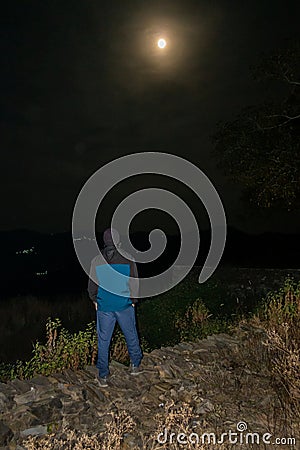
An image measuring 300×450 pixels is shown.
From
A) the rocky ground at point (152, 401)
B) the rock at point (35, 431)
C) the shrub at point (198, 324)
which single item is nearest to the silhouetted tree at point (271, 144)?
the shrub at point (198, 324)

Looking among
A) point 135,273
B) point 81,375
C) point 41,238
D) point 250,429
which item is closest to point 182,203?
point 135,273

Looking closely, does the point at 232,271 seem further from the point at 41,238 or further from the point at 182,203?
the point at 41,238

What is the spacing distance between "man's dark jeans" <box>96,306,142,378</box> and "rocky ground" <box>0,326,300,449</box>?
0.74 ft

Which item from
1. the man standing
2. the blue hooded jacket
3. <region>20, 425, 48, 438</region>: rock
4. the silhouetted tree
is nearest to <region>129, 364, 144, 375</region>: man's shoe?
the man standing

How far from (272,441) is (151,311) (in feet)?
32.2

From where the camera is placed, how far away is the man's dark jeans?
231 inches

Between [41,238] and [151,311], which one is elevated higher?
[41,238]

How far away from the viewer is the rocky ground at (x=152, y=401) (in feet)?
15.6

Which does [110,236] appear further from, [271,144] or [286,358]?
[271,144]

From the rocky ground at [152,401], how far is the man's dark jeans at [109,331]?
0.23m

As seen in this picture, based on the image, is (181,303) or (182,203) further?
(181,303)

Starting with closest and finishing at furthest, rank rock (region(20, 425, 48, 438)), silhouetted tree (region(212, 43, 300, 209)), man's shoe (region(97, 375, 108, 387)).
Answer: rock (region(20, 425, 48, 438)), man's shoe (region(97, 375, 108, 387)), silhouetted tree (region(212, 43, 300, 209))

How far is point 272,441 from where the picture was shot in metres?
4.55

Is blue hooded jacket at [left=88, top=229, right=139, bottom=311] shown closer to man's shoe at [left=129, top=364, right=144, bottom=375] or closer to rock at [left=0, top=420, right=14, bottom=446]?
man's shoe at [left=129, top=364, right=144, bottom=375]
